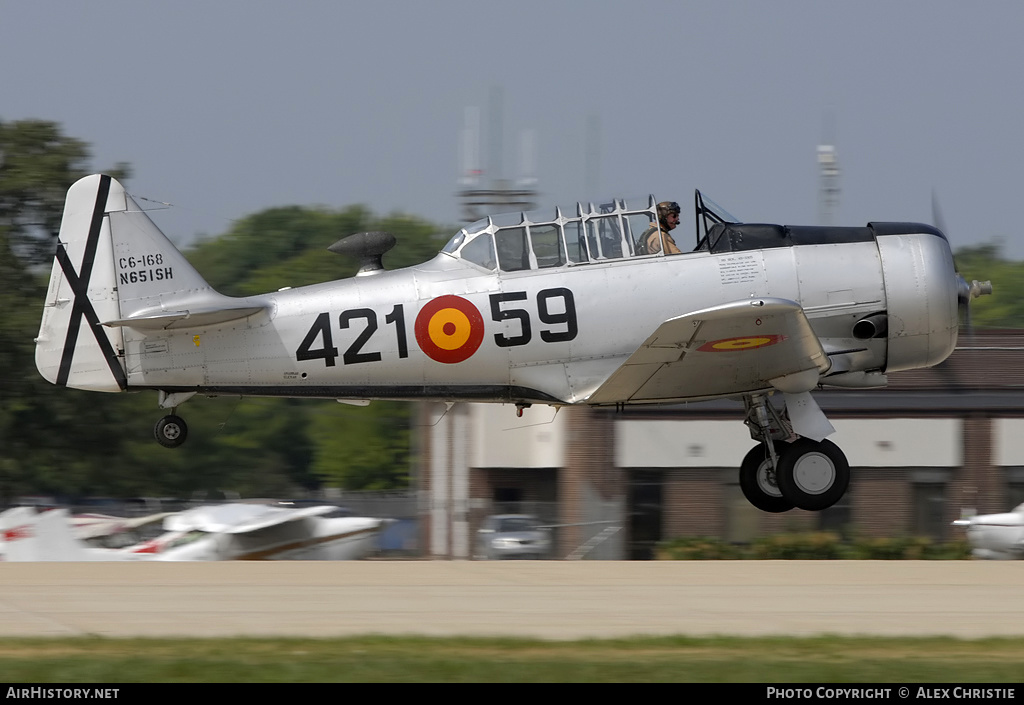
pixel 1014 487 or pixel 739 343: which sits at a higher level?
pixel 739 343

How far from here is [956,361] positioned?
84.1ft

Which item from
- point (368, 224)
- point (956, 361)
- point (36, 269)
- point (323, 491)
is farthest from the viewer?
point (368, 224)

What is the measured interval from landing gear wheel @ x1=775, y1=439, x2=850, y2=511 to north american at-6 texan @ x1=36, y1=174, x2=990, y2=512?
14 mm

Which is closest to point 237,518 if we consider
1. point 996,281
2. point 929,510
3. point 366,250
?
point 366,250

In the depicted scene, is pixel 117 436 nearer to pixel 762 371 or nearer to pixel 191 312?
pixel 191 312

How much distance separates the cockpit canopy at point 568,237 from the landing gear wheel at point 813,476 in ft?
8.26

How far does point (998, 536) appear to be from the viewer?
19.2 meters

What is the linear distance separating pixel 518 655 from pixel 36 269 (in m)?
30.1

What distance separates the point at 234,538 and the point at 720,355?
10.5m

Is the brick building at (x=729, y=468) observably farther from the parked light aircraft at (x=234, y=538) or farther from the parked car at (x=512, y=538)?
the parked light aircraft at (x=234, y=538)

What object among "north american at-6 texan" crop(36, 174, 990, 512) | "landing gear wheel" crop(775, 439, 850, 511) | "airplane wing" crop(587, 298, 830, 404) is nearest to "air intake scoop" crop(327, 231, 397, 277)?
"north american at-6 texan" crop(36, 174, 990, 512)

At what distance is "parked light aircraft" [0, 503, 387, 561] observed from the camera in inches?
749

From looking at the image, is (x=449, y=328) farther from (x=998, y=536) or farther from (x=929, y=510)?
(x=929, y=510)

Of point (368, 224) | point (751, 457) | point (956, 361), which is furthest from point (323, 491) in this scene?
point (751, 457)
